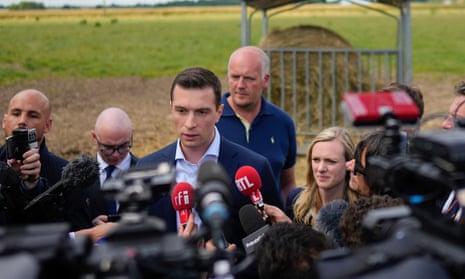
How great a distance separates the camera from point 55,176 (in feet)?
16.3

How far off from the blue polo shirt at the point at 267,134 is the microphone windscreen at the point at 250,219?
81.9 inches

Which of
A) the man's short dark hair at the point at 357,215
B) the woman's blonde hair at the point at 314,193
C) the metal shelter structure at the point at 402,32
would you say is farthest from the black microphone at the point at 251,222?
the metal shelter structure at the point at 402,32

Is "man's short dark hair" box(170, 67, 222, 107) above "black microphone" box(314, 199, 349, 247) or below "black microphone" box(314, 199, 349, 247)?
above

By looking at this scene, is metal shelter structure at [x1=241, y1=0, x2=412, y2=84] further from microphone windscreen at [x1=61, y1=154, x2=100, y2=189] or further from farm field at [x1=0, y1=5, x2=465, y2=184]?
microphone windscreen at [x1=61, y1=154, x2=100, y2=189]

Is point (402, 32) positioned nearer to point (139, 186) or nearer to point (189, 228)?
point (189, 228)

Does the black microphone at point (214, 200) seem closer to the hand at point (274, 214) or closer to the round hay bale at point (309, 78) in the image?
the hand at point (274, 214)

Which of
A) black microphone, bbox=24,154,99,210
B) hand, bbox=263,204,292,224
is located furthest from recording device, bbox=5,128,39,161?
hand, bbox=263,204,292,224

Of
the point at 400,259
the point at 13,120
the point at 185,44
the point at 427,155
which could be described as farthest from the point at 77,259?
the point at 185,44

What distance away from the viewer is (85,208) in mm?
4871

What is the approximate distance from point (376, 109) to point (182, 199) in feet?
5.66

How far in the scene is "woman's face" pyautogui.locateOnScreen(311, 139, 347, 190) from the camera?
15.4 ft

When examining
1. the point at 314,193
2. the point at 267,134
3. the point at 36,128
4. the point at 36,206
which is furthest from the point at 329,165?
the point at 36,128

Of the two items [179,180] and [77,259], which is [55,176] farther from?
[77,259]

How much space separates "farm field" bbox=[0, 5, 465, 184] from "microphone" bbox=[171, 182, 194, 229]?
6766 millimetres
